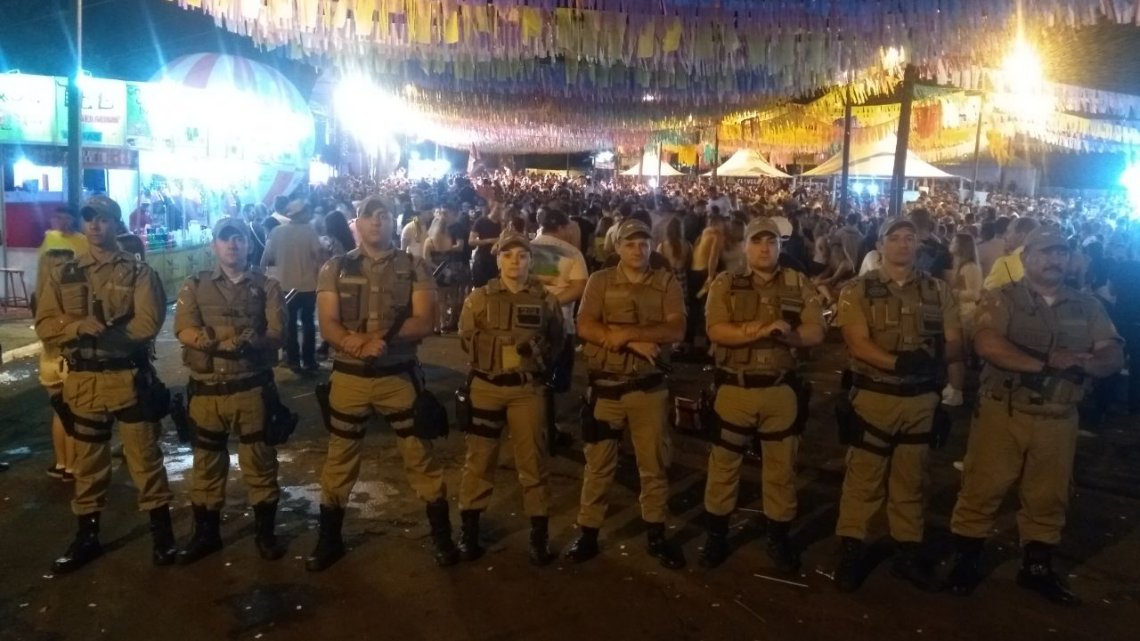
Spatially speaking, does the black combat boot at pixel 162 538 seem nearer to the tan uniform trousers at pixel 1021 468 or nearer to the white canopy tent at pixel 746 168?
the tan uniform trousers at pixel 1021 468

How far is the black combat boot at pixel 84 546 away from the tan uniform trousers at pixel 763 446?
334cm

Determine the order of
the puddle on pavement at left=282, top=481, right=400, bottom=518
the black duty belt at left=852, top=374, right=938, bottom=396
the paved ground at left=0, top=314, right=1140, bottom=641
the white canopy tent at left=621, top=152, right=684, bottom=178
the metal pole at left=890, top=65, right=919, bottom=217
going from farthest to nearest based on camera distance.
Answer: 1. the white canopy tent at left=621, top=152, right=684, bottom=178
2. the metal pole at left=890, top=65, right=919, bottom=217
3. the puddle on pavement at left=282, top=481, right=400, bottom=518
4. the black duty belt at left=852, top=374, right=938, bottom=396
5. the paved ground at left=0, top=314, right=1140, bottom=641

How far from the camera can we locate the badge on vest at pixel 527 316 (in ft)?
15.7

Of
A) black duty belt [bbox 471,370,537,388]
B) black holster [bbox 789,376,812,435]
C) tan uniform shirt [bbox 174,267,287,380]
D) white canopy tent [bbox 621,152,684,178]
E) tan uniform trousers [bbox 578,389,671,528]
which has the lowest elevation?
tan uniform trousers [bbox 578,389,671,528]

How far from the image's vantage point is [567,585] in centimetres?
461

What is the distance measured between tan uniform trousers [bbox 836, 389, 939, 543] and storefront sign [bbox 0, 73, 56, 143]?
12.8 m

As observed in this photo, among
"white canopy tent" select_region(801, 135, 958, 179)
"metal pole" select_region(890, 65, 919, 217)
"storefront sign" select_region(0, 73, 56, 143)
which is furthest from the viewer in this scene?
"white canopy tent" select_region(801, 135, 958, 179)

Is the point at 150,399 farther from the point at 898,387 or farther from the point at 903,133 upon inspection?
the point at 903,133

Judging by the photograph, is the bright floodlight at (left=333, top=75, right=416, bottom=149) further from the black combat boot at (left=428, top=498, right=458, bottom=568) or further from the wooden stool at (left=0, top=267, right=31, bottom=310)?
the black combat boot at (left=428, top=498, right=458, bottom=568)

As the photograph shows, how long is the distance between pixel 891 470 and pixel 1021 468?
2.08 ft

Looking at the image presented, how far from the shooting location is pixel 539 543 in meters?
4.88

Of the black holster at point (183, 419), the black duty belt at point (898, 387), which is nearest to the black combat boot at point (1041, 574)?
the black duty belt at point (898, 387)

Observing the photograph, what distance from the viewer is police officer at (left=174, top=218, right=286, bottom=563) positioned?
4684 mm

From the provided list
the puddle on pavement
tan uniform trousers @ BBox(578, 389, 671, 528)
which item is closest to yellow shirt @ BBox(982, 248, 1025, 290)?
tan uniform trousers @ BBox(578, 389, 671, 528)
